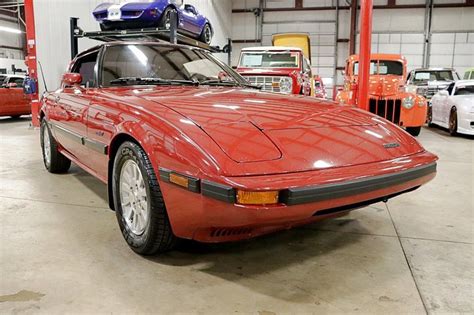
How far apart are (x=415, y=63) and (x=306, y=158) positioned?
1709 centimetres

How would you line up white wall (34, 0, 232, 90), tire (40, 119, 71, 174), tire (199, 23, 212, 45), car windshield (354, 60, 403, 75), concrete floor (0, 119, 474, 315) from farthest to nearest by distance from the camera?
white wall (34, 0, 232, 90), car windshield (354, 60, 403, 75), tire (199, 23, 212, 45), tire (40, 119, 71, 174), concrete floor (0, 119, 474, 315)

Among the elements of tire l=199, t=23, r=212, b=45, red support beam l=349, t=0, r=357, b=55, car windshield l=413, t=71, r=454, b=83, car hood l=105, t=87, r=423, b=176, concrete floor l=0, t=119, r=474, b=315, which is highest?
red support beam l=349, t=0, r=357, b=55

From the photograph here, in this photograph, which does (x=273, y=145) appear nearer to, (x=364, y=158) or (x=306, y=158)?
(x=306, y=158)

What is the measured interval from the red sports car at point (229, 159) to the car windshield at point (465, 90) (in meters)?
6.91

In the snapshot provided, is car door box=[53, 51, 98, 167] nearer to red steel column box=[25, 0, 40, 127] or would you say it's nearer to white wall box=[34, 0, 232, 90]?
red steel column box=[25, 0, 40, 127]

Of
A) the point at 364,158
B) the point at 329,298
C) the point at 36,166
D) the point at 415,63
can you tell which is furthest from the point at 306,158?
the point at 415,63

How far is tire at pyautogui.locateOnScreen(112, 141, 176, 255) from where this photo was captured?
193 centimetres

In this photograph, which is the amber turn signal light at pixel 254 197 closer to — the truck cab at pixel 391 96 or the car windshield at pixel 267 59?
the truck cab at pixel 391 96

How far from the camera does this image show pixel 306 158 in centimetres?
180

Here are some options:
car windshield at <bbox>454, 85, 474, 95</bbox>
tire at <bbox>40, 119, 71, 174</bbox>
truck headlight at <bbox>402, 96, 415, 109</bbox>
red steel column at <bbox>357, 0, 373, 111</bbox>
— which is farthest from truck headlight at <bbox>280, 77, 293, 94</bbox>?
tire at <bbox>40, 119, 71, 174</bbox>

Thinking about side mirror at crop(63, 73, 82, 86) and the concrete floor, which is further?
side mirror at crop(63, 73, 82, 86)

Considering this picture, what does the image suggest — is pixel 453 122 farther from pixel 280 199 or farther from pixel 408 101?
pixel 280 199

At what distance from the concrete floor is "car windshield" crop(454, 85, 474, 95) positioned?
5915 mm

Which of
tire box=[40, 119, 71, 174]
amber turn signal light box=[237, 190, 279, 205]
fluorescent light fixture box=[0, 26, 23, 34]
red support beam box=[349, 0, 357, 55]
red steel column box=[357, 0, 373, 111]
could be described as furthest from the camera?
fluorescent light fixture box=[0, 26, 23, 34]
